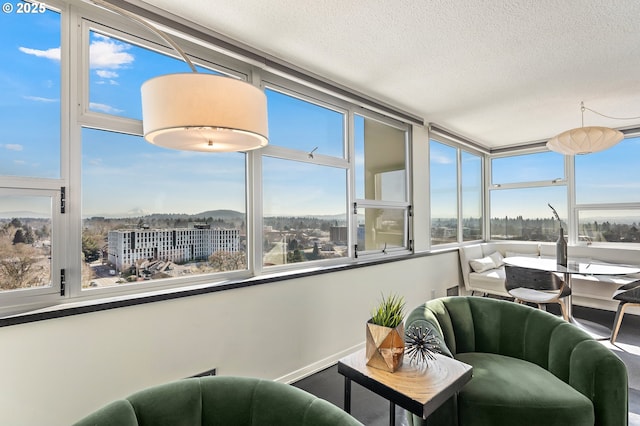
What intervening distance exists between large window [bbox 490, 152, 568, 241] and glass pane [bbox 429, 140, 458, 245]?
1141 millimetres

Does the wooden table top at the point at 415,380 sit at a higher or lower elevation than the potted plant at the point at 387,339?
lower

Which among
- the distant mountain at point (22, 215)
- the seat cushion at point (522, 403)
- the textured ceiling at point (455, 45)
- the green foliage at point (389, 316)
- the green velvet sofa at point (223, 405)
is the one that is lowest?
the seat cushion at point (522, 403)

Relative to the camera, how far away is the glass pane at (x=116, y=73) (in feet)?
5.55

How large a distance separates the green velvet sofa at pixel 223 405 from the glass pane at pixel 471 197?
444cm

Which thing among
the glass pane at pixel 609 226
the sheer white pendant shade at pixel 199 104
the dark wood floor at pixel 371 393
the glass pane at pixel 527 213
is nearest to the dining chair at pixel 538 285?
the dark wood floor at pixel 371 393

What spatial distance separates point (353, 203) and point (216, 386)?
2168 millimetres

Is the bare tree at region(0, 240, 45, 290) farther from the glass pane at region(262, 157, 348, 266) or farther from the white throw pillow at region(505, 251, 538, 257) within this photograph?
the white throw pillow at region(505, 251, 538, 257)

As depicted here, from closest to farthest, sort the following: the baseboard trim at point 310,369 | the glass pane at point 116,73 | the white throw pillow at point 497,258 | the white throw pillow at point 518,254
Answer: the glass pane at point 116,73 < the baseboard trim at point 310,369 < the white throw pillow at point 497,258 < the white throw pillow at point 518,254

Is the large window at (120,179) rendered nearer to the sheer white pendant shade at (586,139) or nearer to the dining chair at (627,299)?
the sheer white pendant shade at (586,139)

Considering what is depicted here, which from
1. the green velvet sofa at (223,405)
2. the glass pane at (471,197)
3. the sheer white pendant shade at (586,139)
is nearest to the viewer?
the green velvet sofa at (223,405)

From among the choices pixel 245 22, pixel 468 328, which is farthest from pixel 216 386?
pixel 245 22

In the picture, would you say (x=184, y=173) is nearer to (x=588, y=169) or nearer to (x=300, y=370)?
(x=300, y=370)

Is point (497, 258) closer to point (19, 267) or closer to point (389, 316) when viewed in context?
point (389, 316)

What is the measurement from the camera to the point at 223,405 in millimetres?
1045
